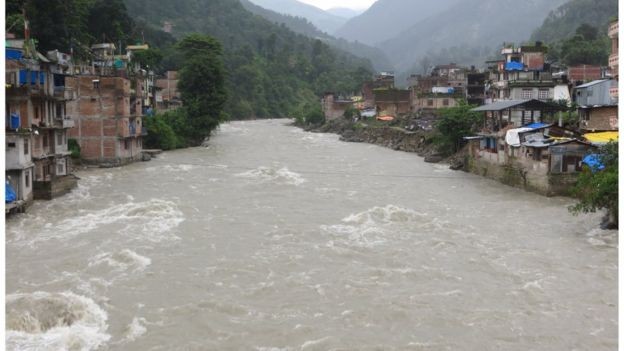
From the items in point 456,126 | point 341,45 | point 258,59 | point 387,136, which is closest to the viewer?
point 456,126

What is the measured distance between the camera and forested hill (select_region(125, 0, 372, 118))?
86.6m

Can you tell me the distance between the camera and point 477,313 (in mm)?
10969

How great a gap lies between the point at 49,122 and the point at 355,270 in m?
14.3

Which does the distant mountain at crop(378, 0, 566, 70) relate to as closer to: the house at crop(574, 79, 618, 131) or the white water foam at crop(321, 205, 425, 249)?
the house at crop(574, 79, 618, 131)

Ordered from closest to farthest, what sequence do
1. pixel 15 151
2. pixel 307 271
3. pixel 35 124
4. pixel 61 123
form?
pixel 307 271
pixel 15 151
pixel 35 124
pixel 61 123

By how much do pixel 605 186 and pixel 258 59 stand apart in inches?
3412

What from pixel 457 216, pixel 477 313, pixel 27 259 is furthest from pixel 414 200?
pixel 27 259

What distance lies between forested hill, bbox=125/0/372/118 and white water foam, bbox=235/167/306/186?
161ft

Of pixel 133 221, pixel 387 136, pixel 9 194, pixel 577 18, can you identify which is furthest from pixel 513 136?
pixel 577 18

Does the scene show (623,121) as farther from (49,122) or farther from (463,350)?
(49,122)

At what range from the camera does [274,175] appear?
27.0 m

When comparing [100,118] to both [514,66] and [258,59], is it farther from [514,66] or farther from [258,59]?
[258,59]

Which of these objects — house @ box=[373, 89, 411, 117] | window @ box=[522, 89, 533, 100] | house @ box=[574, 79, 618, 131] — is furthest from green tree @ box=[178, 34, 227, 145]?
house @ box=[574, 79, 618, 131]

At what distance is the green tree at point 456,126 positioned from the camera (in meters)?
32.8
